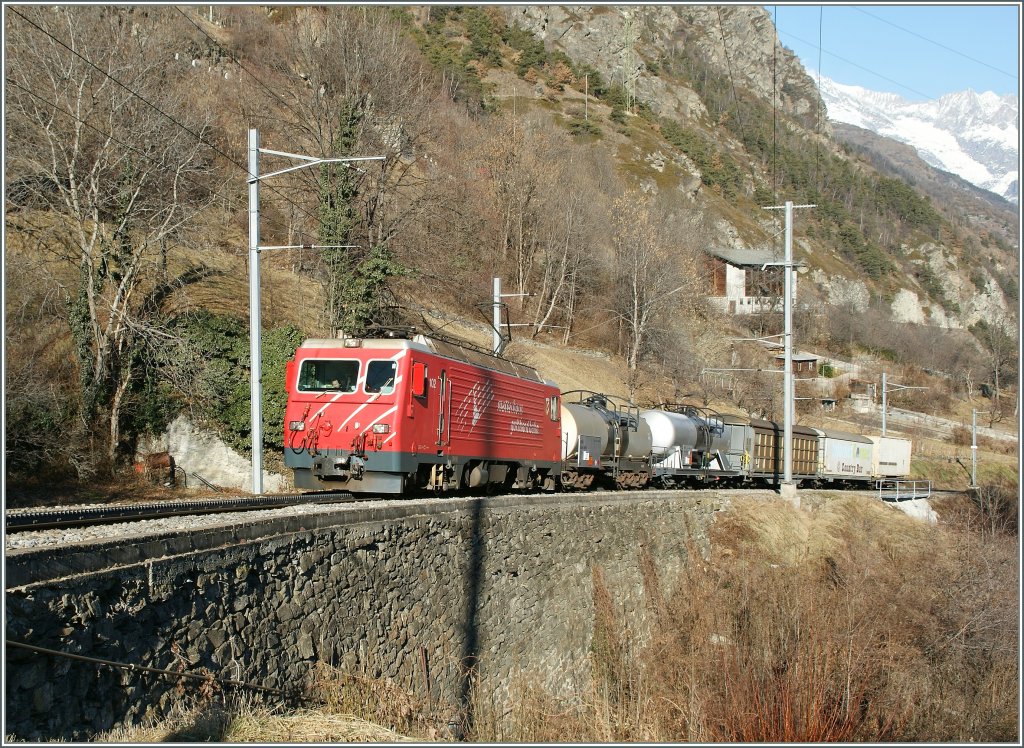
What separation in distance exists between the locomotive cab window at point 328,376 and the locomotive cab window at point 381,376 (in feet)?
0.92

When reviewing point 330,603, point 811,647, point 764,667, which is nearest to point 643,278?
point 811,647

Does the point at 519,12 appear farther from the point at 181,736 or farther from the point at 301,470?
the point at 181,736

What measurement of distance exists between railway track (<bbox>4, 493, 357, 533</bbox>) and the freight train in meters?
0.65

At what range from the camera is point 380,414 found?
1535 cm

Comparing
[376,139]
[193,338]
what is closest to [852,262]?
[376,139]

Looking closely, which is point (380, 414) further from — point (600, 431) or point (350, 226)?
point (350, 226)

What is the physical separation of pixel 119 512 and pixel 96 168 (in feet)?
39.7

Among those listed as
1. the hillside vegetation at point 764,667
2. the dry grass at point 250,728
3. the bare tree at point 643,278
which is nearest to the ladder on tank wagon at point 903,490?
the hillside vegetation at point 764,667

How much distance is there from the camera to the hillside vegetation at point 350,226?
2181cm

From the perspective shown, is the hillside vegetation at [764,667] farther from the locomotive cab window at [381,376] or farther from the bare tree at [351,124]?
the bare tree at [351,124]

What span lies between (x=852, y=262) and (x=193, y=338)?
402 feet

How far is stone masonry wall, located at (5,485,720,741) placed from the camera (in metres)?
6.94

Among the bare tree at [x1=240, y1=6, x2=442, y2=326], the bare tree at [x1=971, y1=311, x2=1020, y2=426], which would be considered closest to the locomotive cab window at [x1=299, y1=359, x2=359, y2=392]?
the bare tree at [x1=240, y1=6, x2=442, y2=326]

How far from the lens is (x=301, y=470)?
15.6 meters
